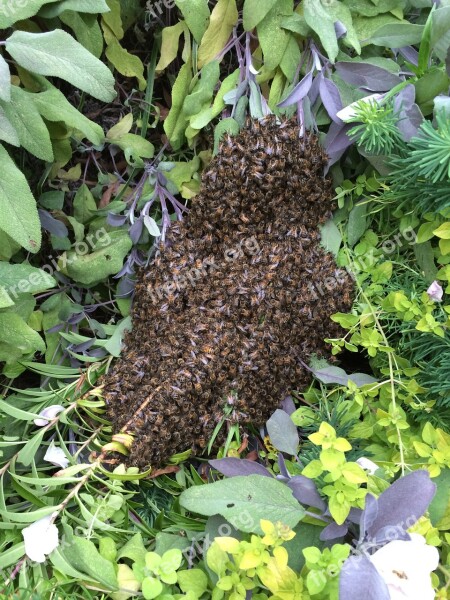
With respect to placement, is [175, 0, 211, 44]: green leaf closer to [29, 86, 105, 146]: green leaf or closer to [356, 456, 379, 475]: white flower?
[29, 86, 105, 146]: green leaf

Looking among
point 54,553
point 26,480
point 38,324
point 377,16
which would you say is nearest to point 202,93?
point 377,16

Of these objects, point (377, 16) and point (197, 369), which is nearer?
point (197, 369)

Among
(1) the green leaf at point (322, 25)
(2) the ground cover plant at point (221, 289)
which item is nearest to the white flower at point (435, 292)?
(2) the ground cover plant at point (221, 289)

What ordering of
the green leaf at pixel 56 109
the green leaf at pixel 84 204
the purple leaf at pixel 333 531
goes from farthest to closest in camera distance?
1. the green leaf at pixel 84 204
2. the green leaf at pixel 56 109
3. the purple leaf at pixel 333 531

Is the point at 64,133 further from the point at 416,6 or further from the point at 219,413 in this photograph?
the point at 416,6

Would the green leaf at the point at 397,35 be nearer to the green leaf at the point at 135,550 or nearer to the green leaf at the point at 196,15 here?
the green leaf at the point at 196,15

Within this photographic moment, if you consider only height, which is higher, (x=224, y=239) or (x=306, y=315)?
(x=224, y=239)


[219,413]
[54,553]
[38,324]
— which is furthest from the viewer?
[38,324]
